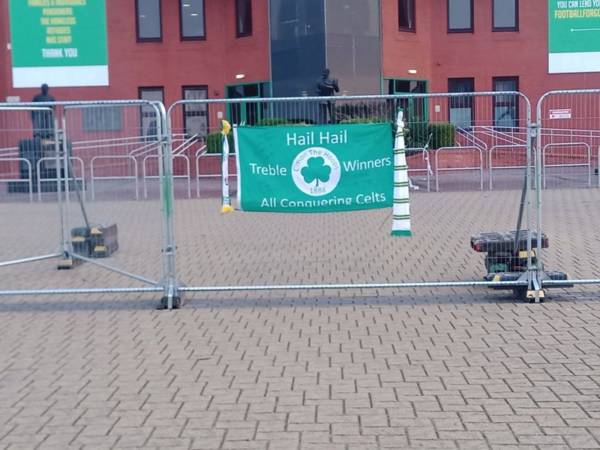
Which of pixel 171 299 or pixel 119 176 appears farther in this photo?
pixel 119 176

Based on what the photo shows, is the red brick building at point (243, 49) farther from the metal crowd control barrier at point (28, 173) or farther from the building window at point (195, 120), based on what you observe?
the metal crowd control barrier at point (28, 173)

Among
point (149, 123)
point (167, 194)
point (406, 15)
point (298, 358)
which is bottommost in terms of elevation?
point (298, 358)

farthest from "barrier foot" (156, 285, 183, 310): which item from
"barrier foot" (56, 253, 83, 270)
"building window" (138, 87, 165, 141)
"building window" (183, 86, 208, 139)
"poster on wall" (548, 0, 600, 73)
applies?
"poster on wall" (548, 0, 600, 73)

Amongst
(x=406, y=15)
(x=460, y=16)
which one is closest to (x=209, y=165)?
(x=406, y=15)


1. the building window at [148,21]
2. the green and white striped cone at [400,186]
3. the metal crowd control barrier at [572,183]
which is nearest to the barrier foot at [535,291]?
the green and white striped cone at [400,186]

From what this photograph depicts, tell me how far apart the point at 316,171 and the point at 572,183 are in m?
7.03

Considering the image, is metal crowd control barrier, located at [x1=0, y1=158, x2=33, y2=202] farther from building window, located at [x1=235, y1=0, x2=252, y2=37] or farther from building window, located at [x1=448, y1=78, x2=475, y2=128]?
building window, located at [x1=235, y1=0, x2=252, y2=37]

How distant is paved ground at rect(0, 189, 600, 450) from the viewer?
5.50 meters

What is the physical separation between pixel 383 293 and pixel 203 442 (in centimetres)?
469

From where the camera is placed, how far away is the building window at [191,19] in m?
31.5

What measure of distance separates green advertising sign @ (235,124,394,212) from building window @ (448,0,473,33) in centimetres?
2397

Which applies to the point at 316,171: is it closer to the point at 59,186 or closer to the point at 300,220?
the point at 59,186

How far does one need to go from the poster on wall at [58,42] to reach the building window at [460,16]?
38.4ft

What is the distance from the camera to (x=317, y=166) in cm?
893
